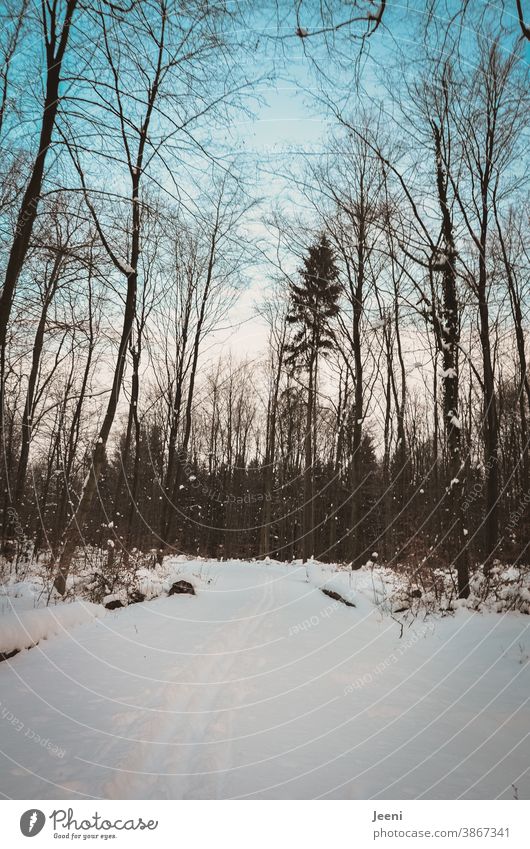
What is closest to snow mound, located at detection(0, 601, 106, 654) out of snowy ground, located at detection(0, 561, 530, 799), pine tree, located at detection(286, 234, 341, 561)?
snowy ground, located at detection(0, 561, 530, 799)

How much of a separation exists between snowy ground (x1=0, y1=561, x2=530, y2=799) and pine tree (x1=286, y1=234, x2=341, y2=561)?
11.3m

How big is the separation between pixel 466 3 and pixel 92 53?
3877mm

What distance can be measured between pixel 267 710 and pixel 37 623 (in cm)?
320

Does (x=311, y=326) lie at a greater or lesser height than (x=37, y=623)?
greater

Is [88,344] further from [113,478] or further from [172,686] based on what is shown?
[113,478]

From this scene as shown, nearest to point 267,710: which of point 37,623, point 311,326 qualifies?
point 37,623

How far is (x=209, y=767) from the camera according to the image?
2.50m

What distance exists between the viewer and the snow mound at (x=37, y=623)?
424 cm

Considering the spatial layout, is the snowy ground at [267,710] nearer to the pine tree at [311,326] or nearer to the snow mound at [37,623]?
the snow mound at [37,623]

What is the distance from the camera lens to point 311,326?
18656 mm

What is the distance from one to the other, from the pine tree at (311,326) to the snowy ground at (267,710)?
11332mm

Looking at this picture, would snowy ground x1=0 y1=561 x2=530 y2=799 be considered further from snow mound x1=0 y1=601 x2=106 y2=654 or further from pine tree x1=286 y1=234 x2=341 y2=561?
pine tree x1=286 y1=234 x2=341 y2=561

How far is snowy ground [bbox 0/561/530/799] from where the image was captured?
92.5 inches

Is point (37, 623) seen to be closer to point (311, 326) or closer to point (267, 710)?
point (267, 710)
